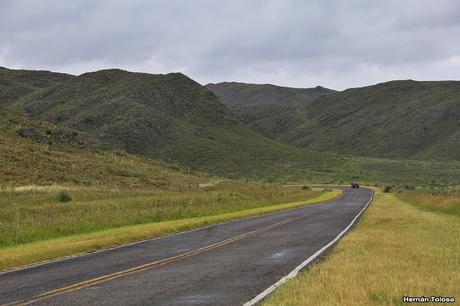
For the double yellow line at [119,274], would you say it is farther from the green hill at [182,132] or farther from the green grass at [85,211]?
the green hill at [182,132]

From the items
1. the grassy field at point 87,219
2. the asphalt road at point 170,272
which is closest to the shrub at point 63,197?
the grassy field at point 87,219

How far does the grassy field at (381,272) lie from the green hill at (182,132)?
76240mm

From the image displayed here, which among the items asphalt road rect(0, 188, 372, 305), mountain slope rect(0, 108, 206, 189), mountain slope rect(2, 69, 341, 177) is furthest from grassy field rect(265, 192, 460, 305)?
mountain slope rect(2, 69, 341, 177)

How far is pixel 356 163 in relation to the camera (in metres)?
123

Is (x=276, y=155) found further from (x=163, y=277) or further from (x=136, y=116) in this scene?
(x=163, y=277)

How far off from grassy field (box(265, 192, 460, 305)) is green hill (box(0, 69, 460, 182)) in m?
76.2

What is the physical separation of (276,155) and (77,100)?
52.3 meters

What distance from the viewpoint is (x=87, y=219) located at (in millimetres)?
25453

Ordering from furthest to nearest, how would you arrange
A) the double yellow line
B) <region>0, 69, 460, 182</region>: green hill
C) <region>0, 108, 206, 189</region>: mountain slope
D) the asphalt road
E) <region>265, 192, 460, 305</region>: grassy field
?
1. <region>0, 69, 460, 182</region>: green hill
2. <region>0, 108, 206, 189</region>: mountain slope
3. the double yellow line
4. the asphalt road
5. <region>265, 192, 460, 305</region>: grassy field

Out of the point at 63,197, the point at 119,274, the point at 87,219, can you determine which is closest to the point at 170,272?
the point at 119,274

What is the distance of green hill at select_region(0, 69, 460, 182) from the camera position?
359ft

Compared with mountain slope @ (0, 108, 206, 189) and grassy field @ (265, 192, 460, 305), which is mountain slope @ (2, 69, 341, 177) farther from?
grassy field @ (265, 192, 460, 305)

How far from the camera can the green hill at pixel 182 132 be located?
109m

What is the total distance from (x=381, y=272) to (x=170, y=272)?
4.64 m
